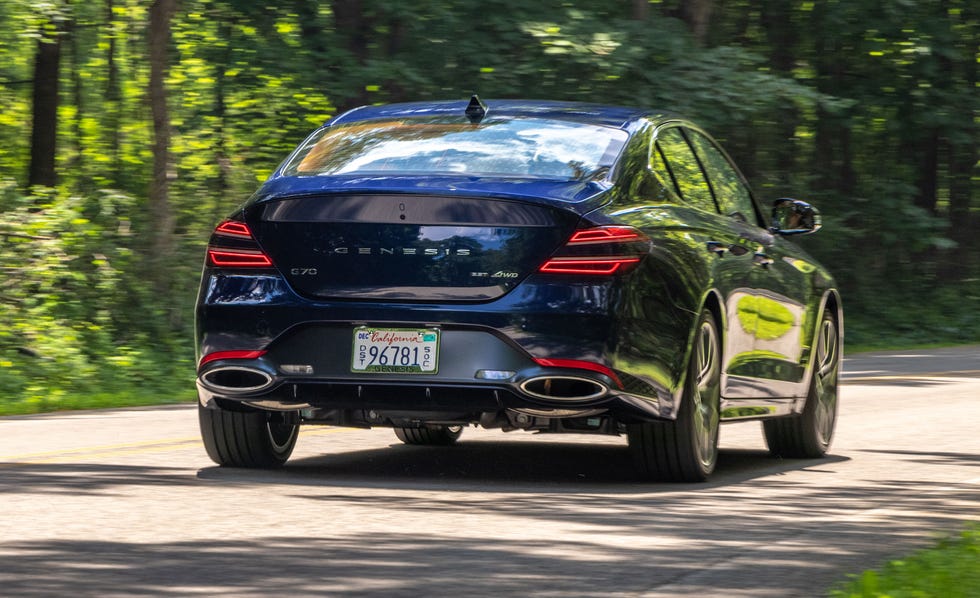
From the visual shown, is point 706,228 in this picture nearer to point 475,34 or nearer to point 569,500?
point 569,500

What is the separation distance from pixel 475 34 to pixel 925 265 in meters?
10.2

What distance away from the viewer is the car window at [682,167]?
8.72m

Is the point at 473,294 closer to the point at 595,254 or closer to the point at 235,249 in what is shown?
the point at 595,254

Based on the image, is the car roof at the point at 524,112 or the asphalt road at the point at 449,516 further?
the car roof at the point at 524,112

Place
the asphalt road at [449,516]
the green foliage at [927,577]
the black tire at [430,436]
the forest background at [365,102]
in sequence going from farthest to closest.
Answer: the forest background at [365,102], the black tire at [430,436], the asphalt road at [449,516], the green foliage at [927,577]

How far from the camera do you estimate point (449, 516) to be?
6.86m

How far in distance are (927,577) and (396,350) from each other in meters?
2.75

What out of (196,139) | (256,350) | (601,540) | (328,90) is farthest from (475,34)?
(601,540)

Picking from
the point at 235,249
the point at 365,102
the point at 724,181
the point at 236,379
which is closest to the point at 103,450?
the point at 236,379

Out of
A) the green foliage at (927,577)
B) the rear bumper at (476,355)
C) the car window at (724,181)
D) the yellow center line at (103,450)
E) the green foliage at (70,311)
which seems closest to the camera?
the green foliage at (927,577)

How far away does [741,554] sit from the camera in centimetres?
612

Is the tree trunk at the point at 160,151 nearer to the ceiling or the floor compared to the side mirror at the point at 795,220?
nearer to the floor

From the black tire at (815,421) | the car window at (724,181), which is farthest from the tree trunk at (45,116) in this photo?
the car window at (724,181)

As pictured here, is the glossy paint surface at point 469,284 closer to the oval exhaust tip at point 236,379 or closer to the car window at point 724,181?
the oval exhaust tip at point 236,379
